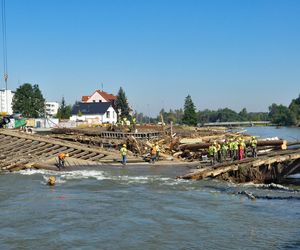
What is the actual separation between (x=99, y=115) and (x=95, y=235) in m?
81.8

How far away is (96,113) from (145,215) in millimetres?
79996

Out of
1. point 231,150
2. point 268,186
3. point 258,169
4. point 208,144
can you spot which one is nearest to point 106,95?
point 208,144

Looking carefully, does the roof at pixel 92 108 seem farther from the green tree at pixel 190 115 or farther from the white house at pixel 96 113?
the green tree at pixel 190 115

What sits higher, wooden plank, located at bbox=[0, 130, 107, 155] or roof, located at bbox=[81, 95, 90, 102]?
roof, located at bbox=[81, 95, 90, 102]

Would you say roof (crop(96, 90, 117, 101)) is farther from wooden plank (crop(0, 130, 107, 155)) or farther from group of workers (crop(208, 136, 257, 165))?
group of workers (crop(208, 136, 257, 165))

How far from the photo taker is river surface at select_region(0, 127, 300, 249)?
14414 mm

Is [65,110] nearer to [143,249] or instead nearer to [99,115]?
[99,115]

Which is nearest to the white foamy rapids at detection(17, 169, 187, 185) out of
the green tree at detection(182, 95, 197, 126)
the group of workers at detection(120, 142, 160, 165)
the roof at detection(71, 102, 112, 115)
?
the group of workers at detection(120, 142, 160, 165)

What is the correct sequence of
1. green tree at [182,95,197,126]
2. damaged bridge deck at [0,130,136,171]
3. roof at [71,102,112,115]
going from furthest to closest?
green tree at [182,95,197,126] → roof at [71,102,112,115] → damaged bridge deck at [0,130,136,171]

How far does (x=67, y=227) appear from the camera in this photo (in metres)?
16.1

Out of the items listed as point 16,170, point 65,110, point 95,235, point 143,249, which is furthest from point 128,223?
point 65,110

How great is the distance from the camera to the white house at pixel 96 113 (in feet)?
312

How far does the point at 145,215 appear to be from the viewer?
17.9 m

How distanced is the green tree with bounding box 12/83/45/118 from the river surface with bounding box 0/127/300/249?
79.1 m
